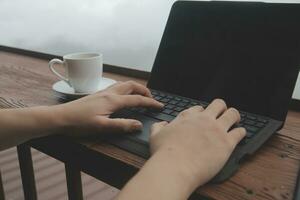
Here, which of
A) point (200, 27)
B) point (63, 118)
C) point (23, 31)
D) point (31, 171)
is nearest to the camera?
point (63, 118)

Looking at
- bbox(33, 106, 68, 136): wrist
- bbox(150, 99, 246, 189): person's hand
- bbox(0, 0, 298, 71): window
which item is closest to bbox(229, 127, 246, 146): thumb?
bbox(150, 99, 246, 189): person's hand

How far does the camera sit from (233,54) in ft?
1.87

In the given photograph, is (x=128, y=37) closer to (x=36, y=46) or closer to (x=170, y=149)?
(x=36, y=46)

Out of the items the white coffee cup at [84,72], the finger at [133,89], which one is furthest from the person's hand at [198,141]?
the white coffee cup at [84,72]

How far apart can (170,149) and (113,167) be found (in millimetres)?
99

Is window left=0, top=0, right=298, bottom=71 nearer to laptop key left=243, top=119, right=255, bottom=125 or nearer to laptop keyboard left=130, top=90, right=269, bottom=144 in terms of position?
laptop keyboard left=130, top=90, right=269, bottom=144

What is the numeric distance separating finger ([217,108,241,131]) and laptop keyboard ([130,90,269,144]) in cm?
1

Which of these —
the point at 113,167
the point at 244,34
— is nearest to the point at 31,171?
the point at 113,167

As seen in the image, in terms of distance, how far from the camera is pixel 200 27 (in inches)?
24.5

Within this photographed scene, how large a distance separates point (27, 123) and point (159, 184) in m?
0.26

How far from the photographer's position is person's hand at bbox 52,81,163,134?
0.48 meters

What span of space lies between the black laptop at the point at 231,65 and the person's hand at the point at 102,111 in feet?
0.05

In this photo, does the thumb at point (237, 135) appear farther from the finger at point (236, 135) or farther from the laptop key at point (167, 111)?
the laptop key at point (167, 111)

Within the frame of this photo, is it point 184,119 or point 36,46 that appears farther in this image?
point 36,46
